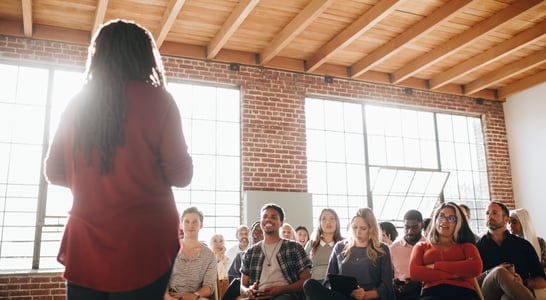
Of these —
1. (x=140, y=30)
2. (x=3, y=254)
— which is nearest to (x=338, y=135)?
(x=3, y=254)

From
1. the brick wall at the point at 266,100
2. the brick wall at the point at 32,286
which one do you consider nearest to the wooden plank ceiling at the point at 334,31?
the brick wall at the point at 266,100

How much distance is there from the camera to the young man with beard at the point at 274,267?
138 inches

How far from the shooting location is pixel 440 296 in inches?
130

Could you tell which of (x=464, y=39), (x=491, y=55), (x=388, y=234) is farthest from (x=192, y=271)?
(x=491, y=55)

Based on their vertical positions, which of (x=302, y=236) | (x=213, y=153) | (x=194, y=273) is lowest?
(x=194, y=273)

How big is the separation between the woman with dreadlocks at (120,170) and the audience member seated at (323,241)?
3.13m

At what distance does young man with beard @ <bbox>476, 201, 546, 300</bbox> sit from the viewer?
12.0ft

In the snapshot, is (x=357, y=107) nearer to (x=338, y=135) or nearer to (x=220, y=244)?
(x=338, y=135)

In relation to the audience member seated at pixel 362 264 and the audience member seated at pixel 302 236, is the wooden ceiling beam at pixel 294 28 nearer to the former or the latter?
the audience member seated at pixel 302 236

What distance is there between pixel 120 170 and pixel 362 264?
2672mm

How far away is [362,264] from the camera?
11.7 feet

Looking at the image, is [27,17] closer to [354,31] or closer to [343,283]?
[354,31]

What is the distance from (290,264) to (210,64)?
3.94 meters

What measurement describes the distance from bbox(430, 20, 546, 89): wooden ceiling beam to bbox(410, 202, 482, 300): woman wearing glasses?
3.92m
